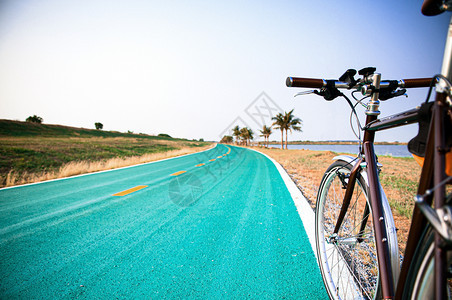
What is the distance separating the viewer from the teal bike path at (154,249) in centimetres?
183

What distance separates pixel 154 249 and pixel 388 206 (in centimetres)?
237

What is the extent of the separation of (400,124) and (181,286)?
80.9 inches

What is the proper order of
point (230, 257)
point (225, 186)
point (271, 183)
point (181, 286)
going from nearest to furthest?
point (181, 286)
point (230, 257)
point (225, 186)
point (271, 183)

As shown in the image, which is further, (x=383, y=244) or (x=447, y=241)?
(x=383, y=244)

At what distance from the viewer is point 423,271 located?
846mm

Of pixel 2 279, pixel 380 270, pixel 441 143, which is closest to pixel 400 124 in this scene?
pixel 441 143

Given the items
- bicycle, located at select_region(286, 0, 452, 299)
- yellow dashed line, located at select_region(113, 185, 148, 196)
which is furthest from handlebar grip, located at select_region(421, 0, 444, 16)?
yellow dashed line, located at select_region(113, 185, 148, 196)

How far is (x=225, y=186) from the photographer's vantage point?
591 centimetres

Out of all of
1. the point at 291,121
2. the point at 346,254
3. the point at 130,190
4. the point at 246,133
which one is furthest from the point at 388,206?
the point at 246,133

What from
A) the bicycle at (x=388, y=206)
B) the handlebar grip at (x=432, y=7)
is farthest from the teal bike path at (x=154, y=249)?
the handlebar grip at (x=432, y=7)

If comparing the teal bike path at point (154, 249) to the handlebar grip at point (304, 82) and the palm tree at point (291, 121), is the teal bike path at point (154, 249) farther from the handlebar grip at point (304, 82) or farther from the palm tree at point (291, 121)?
the palm tree at point (291, 121)

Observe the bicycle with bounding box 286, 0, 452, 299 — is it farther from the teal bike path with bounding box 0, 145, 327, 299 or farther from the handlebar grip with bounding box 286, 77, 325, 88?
the teal bike path with bounding box 0, 145, 327, 299

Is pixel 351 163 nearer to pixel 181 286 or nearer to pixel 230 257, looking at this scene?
pixel 230 257

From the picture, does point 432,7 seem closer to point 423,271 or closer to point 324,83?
point 324,83
